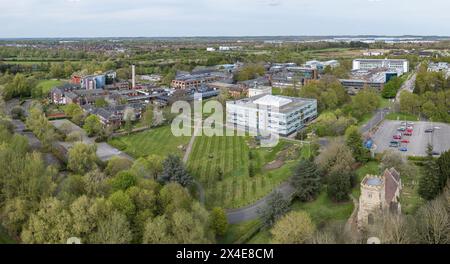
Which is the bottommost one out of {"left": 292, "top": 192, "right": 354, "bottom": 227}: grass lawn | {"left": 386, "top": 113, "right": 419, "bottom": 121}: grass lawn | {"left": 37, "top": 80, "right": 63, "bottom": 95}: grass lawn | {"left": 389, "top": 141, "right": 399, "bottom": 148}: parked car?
{"left": 292, "top": 192, "right": 354, "bottom": 227}: grass lawn

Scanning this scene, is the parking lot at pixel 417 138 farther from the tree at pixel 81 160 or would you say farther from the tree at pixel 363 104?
the tree at pixel 81 160

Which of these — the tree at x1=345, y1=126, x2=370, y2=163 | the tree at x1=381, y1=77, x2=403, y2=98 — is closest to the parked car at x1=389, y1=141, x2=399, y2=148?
the tree at x1=345, y1=126, x2=370, y2=163

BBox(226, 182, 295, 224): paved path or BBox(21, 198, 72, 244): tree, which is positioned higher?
BBox(21, 198, 72, 244): tree

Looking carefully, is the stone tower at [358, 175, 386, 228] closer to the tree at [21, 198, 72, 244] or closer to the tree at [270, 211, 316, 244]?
the tree at [270, 211, 316, 244]

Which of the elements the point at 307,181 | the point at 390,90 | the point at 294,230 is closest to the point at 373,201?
the point at 294,230

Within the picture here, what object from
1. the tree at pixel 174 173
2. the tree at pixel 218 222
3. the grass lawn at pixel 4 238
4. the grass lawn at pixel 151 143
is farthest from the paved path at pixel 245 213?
the grass lawn at pixel 151 143

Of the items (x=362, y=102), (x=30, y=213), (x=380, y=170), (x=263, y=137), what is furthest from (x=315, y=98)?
(x=30, y=213)

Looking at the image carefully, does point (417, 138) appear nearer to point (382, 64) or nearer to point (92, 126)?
point (92, 126)
